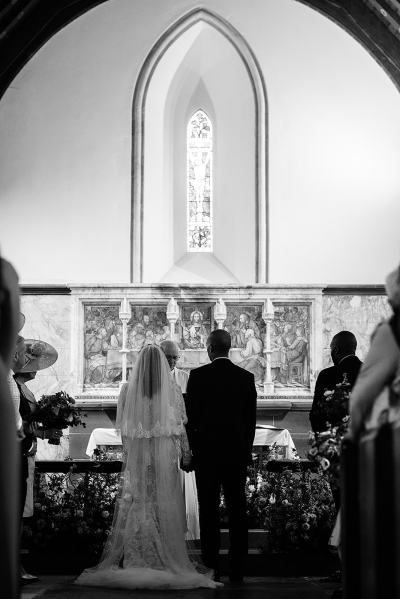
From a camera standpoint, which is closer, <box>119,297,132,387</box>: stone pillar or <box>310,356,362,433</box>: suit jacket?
<box>310,356,362,433</box>: suit jacket

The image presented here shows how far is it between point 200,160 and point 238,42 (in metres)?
1.87

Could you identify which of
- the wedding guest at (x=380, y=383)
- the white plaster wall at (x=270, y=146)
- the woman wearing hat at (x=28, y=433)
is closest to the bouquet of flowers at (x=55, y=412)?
the woman wearing hat at (x=28, y=433)

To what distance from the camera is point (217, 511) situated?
7500mm

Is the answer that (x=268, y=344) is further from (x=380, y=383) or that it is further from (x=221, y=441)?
(x=380, y=383)

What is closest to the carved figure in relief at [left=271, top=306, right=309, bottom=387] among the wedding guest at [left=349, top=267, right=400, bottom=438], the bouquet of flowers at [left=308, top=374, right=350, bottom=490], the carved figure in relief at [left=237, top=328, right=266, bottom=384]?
the carved figure in relief at [left=237, top=328, right=266, bottom=384]

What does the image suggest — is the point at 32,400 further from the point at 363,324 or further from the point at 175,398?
the point at 363,324

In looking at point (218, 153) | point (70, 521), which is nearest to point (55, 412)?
point (70, 521)

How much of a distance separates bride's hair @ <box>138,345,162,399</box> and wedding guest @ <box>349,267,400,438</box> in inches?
160

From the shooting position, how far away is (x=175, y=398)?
798 centimetres

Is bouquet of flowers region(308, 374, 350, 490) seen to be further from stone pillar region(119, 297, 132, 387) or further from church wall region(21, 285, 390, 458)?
stone pillar region(119, 297, 132, 387)

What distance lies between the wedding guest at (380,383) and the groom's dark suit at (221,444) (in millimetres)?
3770

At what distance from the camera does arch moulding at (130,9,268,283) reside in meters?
15.3

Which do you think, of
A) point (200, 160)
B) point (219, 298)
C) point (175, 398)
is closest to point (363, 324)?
point (219, 298)

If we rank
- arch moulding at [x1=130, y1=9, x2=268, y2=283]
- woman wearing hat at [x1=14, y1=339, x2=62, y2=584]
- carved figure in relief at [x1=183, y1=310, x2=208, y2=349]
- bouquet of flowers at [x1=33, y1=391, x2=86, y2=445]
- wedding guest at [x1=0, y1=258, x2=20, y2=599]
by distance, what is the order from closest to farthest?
wedding guest at [x1=0, y1=258, x2=20, y2=599] → woman wearing hat at [x1=14, y1=339, x2=62, y2=584] → bouquet of flowers at [x1=33, y1=391, x2=86, y2=445] → carved figure in relief at [x1=183, y1=310, x2=208, y2=349] → arch moulding at [x1=130, y1=9, x2=268, y2=283]
